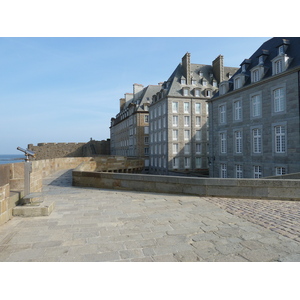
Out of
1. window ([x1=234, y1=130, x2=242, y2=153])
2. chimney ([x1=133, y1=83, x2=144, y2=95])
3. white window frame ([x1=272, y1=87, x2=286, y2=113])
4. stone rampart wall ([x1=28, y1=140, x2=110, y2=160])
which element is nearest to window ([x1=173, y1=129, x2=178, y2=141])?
window ([x1=234, y1=130, x2=242, y2=153])

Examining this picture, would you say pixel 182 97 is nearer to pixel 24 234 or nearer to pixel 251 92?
pixel 251 92

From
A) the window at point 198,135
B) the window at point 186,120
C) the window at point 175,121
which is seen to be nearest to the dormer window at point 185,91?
the window at point 186,120

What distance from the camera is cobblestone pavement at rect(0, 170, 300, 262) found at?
Result: 363 centimetres

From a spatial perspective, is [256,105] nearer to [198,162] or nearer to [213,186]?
[198,162]

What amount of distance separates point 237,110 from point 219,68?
19.0 meters

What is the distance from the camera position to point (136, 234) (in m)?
4.53

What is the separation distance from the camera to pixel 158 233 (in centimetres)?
457

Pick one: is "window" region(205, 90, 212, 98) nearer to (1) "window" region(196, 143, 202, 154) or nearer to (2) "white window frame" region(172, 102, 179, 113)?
(2) "white window frame" region(172, 102, 179, 113)

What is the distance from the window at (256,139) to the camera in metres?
23.2

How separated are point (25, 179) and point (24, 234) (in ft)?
7.24

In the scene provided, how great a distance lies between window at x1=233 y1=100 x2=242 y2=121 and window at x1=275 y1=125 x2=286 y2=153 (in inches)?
191

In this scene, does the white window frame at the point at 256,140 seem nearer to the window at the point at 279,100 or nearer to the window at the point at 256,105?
the window at the point at 256,105

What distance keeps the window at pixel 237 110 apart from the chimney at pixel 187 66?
1594 cm

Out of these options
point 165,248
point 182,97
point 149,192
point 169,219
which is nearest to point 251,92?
point 182,97
